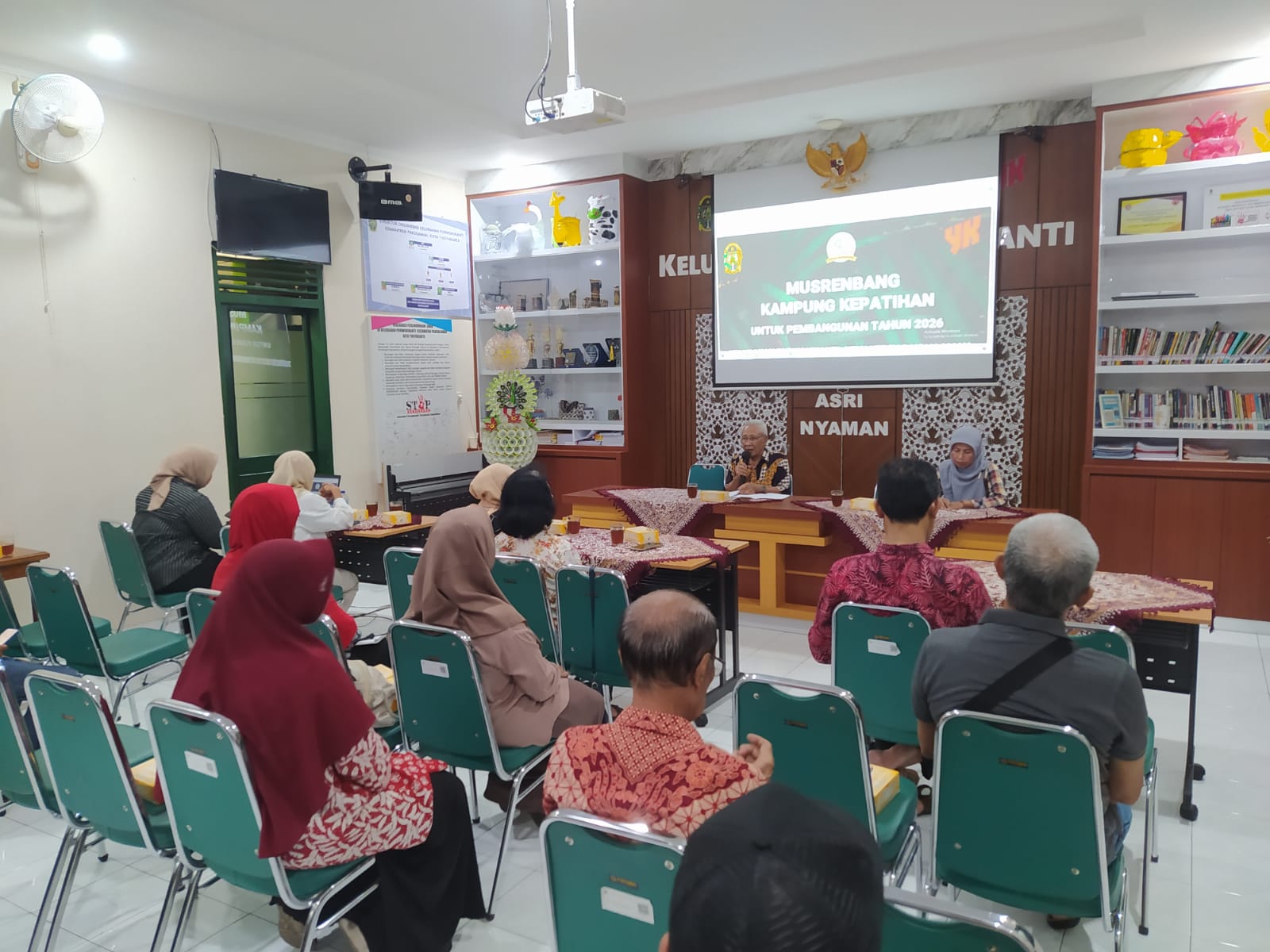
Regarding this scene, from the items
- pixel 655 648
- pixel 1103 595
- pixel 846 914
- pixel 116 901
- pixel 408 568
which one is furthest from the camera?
pixel 408 568

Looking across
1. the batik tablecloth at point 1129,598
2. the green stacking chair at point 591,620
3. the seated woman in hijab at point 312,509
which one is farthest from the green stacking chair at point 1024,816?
the seated woman in hijab at point 312,509

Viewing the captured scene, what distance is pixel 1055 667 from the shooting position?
1.75 meters

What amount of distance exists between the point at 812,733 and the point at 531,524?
1685mm

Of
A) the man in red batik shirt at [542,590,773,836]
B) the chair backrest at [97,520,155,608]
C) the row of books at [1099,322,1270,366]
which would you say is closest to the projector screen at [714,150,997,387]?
the row of books at [1099,322,1270,366]

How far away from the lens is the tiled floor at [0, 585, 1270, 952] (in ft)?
7.42

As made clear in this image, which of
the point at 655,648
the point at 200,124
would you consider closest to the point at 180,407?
the point at 200,124

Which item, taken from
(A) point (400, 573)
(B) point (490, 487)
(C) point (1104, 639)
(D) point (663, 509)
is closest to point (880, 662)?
(C) point (1104, 639)

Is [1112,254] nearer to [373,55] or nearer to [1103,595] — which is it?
[1103,595]

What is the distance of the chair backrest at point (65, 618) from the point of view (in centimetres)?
315

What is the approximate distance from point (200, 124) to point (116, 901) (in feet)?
16.0

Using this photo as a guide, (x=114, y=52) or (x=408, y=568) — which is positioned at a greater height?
(x=114, y=52)

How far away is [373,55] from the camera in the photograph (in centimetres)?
479

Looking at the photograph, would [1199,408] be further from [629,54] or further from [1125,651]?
[629,54]

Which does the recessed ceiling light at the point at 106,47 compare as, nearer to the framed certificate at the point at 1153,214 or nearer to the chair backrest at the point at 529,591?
the chair backrest at the point at 529,591
